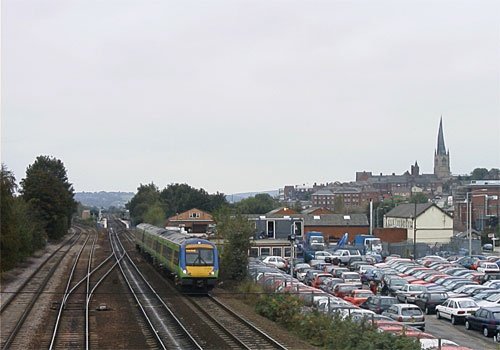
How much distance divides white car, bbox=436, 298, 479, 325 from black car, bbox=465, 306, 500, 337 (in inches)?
56.0

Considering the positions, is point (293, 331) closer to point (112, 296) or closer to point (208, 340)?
point (208, 340)

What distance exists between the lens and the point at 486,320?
2669cm

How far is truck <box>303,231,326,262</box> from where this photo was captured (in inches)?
2525

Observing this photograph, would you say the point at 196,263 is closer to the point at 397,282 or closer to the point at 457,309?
the point at 457,309

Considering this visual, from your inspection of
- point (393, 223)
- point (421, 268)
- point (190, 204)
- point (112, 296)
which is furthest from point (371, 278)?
point (190, 204)

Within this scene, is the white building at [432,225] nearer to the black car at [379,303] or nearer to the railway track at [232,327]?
the black car at [379,303]

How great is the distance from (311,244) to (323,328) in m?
51.3

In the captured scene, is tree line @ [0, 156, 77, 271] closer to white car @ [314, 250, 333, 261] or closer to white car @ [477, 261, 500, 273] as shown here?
white car @ [314, 250, 333, 261]

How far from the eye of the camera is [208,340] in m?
20.2

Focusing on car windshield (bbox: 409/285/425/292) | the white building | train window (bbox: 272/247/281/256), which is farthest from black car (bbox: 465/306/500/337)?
the white building

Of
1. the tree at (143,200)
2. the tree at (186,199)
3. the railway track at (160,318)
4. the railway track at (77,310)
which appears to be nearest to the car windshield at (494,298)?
the railway track at (160,318)

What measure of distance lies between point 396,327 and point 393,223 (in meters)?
77.7

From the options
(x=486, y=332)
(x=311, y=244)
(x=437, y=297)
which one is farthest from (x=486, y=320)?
(x=311, y=244)

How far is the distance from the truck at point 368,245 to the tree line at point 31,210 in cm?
2893
